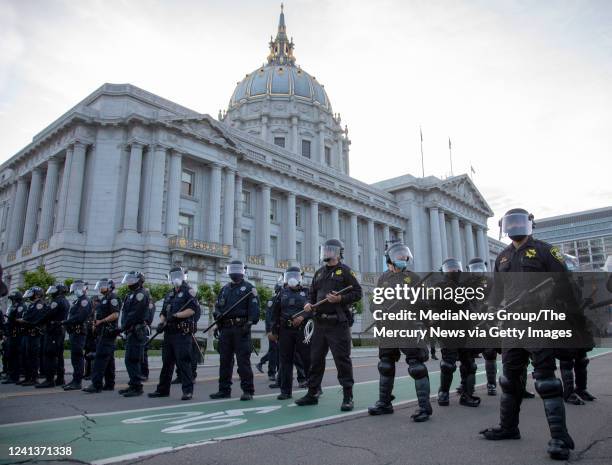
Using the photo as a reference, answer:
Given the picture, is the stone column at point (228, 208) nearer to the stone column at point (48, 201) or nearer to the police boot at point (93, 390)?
the stone column at point (48, 201)

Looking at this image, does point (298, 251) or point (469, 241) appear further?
point (469, 241)

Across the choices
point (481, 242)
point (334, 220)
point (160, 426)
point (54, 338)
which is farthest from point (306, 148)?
point (160, 426)

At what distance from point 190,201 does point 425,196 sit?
116 feet

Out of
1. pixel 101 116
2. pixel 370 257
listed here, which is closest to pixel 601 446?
pixel 101 116

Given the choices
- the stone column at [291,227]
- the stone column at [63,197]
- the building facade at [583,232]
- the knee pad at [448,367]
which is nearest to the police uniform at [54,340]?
the knee pad at [448,367]

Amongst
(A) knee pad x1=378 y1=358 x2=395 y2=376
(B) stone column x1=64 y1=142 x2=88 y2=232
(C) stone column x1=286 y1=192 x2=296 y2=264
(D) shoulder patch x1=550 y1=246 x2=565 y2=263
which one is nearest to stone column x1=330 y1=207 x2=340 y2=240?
(C) stone column x1=286 y1=192 x2=296 y2=264

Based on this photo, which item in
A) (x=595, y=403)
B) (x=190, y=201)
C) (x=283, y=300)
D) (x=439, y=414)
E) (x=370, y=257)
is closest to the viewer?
(x=439, y=414)

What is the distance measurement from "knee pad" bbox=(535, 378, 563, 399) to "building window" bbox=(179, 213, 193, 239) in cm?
3625

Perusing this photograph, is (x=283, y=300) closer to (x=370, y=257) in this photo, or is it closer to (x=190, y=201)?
(x=190, y=201)

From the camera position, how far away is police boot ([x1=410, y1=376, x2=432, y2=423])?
18.6ft

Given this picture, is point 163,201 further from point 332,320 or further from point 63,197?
point 332,320

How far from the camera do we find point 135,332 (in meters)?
8.61

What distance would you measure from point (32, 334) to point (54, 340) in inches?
47.0

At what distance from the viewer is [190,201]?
39.5 metres
